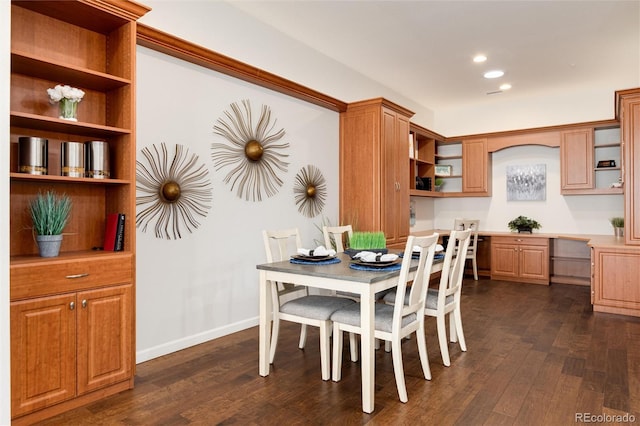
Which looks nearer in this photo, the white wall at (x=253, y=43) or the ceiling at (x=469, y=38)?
the white wall at (x=253, y=43)

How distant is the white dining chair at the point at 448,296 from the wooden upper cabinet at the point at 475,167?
13.2ft

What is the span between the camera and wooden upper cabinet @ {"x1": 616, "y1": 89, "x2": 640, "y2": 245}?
14.2ft

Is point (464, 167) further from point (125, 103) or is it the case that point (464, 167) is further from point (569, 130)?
point (125, 103)

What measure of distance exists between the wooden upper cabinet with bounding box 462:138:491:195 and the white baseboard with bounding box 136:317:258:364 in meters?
Result: 4.65

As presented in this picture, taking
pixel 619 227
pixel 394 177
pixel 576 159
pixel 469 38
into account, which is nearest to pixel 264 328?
pixel 394 177

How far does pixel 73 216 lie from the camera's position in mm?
2664

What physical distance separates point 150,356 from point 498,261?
531cm

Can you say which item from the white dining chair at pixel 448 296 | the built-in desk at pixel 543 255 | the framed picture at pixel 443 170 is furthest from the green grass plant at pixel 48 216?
the framed picture at pixel 443 170

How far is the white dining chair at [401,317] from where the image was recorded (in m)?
2.46

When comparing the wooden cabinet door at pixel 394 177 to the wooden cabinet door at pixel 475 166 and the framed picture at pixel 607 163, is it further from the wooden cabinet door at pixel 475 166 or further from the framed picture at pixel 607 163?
the framed picture at pixel 607 163

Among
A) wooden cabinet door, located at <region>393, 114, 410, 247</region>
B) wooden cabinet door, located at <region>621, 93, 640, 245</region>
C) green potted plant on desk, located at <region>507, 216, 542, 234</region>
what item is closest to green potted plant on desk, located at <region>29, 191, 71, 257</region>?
wooden cabinet door, located at <region>393, 114, 410, 247</region>

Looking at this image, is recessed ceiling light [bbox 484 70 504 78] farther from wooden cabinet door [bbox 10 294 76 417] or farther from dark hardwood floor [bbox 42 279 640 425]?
wooden cabinet door [bbox 10 294 76 417]

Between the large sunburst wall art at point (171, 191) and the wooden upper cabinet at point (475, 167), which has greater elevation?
the wooden upper cabinet at point (475, 167)

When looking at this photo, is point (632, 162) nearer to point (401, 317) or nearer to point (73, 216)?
point (401, 317)
